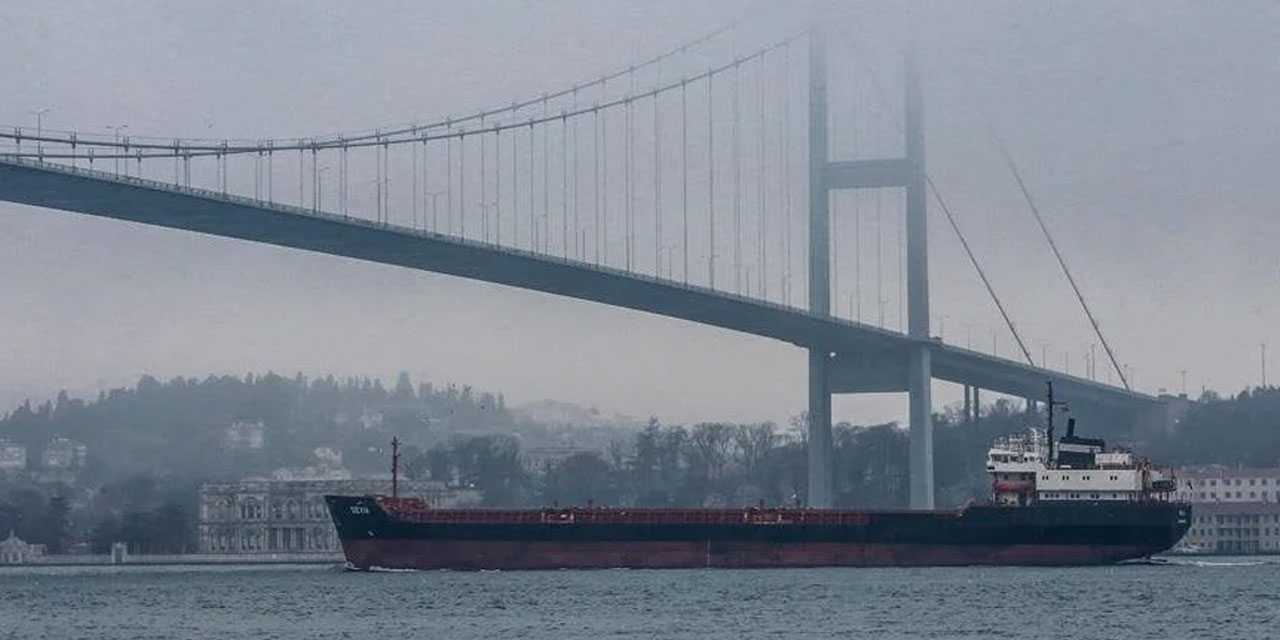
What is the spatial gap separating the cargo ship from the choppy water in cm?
84

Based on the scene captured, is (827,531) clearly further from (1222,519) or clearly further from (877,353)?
(1222,519)

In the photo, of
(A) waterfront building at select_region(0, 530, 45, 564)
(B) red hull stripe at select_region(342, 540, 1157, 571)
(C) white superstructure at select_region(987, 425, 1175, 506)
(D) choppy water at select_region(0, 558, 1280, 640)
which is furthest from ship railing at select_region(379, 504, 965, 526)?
(A) waterfront building at select_region(0, 530, 45, 564)

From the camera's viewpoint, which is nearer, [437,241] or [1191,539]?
[437,241]

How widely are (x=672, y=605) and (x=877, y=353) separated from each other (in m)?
20.4

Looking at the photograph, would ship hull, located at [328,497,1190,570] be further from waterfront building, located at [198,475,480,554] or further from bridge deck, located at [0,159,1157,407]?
waterfront building, located at [198,475,480,554]

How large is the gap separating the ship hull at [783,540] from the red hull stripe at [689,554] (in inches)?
0.8

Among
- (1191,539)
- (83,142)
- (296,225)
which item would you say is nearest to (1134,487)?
(296,225)

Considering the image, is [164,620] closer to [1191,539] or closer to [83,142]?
[83,142]

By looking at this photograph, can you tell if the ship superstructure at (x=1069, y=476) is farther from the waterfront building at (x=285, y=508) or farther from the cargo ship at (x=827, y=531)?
the waterfront building at (x=285, y=508)

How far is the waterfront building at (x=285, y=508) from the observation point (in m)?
91.6

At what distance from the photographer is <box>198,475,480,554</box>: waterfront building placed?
91.6m

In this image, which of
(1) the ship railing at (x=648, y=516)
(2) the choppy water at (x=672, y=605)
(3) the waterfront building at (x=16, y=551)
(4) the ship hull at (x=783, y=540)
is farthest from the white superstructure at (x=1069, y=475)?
(3) the waterfront building at (x=16, y=551)

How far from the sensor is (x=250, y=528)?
9375cm

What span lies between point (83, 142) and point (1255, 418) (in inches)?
2478
